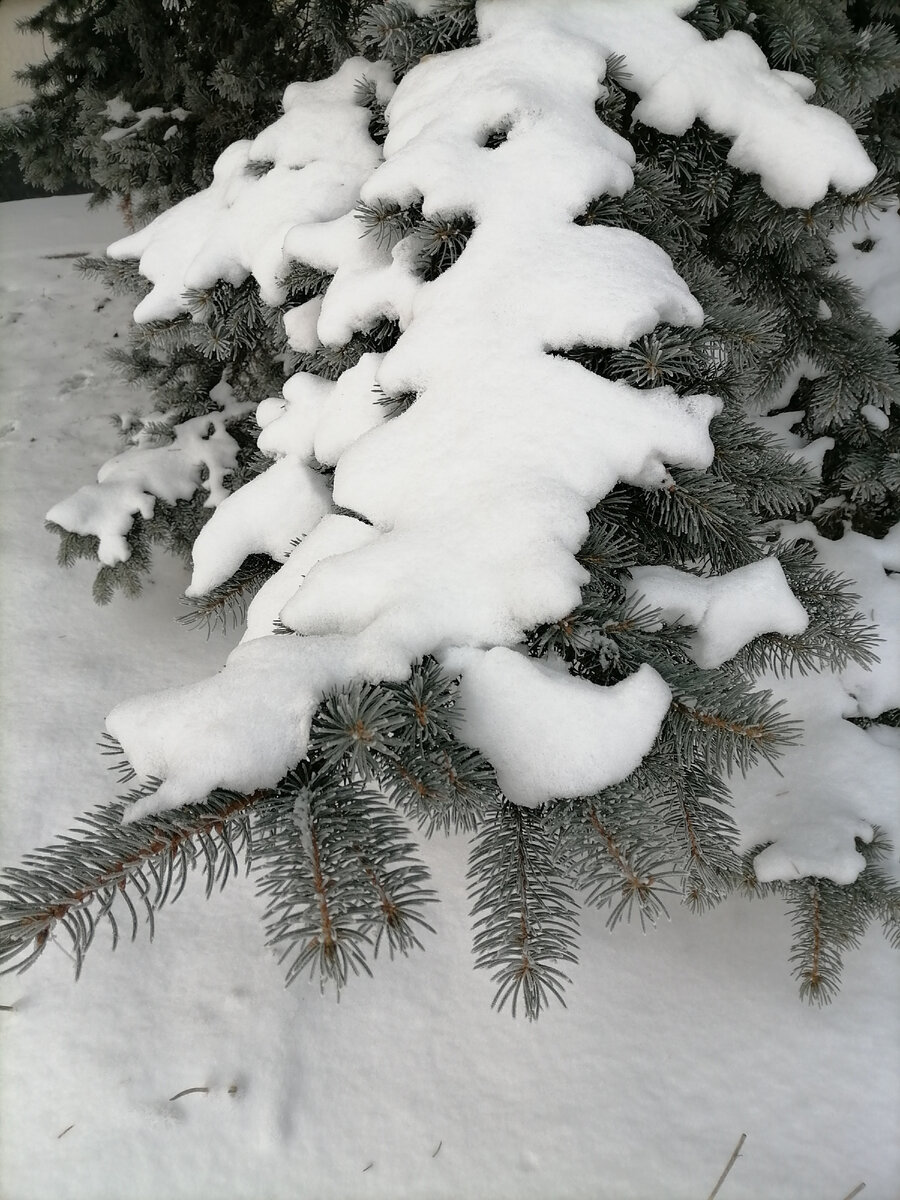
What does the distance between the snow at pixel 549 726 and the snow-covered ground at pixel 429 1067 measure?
1380 millimetres

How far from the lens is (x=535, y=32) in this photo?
5.09ft

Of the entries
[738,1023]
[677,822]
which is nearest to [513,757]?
[677,822]

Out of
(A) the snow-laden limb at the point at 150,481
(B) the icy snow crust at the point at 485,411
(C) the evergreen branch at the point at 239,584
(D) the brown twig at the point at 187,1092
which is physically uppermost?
(B) the icy snow crust at the point at 485,411

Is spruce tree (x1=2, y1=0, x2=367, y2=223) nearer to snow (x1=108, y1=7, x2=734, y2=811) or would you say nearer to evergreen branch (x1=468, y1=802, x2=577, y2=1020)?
snow (x1=108, y1=7, x2=734, y2=811)

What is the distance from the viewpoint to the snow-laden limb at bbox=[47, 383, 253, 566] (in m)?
2.57

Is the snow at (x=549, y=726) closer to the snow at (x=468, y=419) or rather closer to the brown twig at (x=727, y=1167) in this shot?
the snow at (x=468, y=419)

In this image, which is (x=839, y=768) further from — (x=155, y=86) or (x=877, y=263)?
(x=155, y=86)

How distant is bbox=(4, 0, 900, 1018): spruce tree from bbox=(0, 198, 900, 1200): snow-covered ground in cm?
60

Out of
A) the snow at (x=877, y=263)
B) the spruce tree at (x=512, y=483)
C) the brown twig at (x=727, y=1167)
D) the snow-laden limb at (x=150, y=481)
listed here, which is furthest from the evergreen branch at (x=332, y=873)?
the snow at (x=877, y=263)

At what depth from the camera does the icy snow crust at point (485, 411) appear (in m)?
0.95

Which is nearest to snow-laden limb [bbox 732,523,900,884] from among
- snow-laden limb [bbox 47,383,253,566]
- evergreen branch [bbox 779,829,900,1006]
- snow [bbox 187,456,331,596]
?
evergreen branch [bbox 779,829,900,1006]

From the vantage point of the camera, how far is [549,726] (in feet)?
3.10

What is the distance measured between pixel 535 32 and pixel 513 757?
59.6 inches

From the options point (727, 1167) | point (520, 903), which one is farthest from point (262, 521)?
point (727, 1167)
